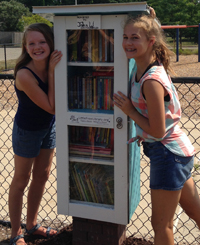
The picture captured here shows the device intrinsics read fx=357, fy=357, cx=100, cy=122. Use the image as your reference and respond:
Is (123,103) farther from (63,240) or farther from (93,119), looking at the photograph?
(63,240)

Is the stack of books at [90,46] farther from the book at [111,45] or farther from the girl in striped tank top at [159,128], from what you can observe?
the girl in striped tank top at [159,128]

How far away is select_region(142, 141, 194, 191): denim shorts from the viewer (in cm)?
224

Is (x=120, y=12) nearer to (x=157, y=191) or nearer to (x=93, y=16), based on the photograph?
(x=93, y=16)

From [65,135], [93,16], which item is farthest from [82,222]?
[93,16]

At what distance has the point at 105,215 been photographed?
109 inches

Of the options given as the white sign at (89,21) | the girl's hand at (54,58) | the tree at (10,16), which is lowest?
the girl's hand at (54,58)

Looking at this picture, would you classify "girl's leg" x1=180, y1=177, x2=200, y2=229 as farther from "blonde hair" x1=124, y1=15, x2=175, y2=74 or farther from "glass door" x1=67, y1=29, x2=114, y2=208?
"blonde hair" x1=124, y1=15, x2=175, y2=74

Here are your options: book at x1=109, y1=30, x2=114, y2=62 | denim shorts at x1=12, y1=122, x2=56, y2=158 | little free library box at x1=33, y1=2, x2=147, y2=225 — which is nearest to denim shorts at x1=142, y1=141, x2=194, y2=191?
little free library box at x1=33, y1=2, x2=147, y2=225

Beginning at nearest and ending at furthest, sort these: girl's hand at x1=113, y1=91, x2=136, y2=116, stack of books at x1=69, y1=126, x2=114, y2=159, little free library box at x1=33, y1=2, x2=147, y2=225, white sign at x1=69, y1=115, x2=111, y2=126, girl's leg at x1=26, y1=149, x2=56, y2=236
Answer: girl's hand at x1=113, y1=91, x2=136, y2=116 < little free library box at x1=33, y1=2, x2=147, y2=225 < white sign at x1=69, y1=115, x2=111, y2=126 < stack of books at x1=69, y1=126, x2=114, y2=159 < girl's leg at x1=26, y1=149, x2=56, y2=236

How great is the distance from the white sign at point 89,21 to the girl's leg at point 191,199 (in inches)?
49.8

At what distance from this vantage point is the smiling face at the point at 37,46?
8.64ft

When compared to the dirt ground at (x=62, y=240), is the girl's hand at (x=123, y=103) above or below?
above

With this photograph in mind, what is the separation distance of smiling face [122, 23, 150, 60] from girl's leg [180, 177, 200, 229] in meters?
0.94

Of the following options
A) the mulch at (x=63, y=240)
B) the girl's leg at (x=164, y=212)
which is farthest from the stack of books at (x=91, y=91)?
the mulch at (x=63, y=240)
